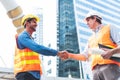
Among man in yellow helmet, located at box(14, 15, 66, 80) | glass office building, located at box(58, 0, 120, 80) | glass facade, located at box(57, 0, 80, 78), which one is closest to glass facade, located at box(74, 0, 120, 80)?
glass office building, located at box(58, 0, 120, 80)

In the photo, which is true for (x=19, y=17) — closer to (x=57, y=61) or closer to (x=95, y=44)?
(x=95, y=44)

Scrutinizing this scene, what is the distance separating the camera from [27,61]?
396 cm

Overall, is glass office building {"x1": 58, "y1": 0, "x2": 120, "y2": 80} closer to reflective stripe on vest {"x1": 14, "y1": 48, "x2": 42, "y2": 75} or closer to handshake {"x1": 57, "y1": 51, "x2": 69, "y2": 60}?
handshake {"x1": 57, "y1": 51, "x2": 69, "y2": 60}

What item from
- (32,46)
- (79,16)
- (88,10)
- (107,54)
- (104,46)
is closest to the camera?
(107,54)

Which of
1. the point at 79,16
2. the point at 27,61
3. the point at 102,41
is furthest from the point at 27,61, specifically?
the point at 79,16

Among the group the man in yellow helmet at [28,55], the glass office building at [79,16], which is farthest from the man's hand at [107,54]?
the glass office building at [79,16]

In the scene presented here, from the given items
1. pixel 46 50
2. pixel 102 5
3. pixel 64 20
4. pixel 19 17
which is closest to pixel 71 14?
pixel 64 20

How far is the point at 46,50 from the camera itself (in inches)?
157

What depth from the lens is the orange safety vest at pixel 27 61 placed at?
395 centimetres

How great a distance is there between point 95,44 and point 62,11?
3179 inches

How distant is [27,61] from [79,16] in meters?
73.9

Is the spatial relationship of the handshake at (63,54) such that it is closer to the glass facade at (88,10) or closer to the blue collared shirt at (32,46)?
the blue collared shirt at (32,46)

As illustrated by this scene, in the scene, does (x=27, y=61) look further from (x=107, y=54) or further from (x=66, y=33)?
(x=66, y=33)

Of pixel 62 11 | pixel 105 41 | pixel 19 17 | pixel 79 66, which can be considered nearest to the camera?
pixel 105 41
